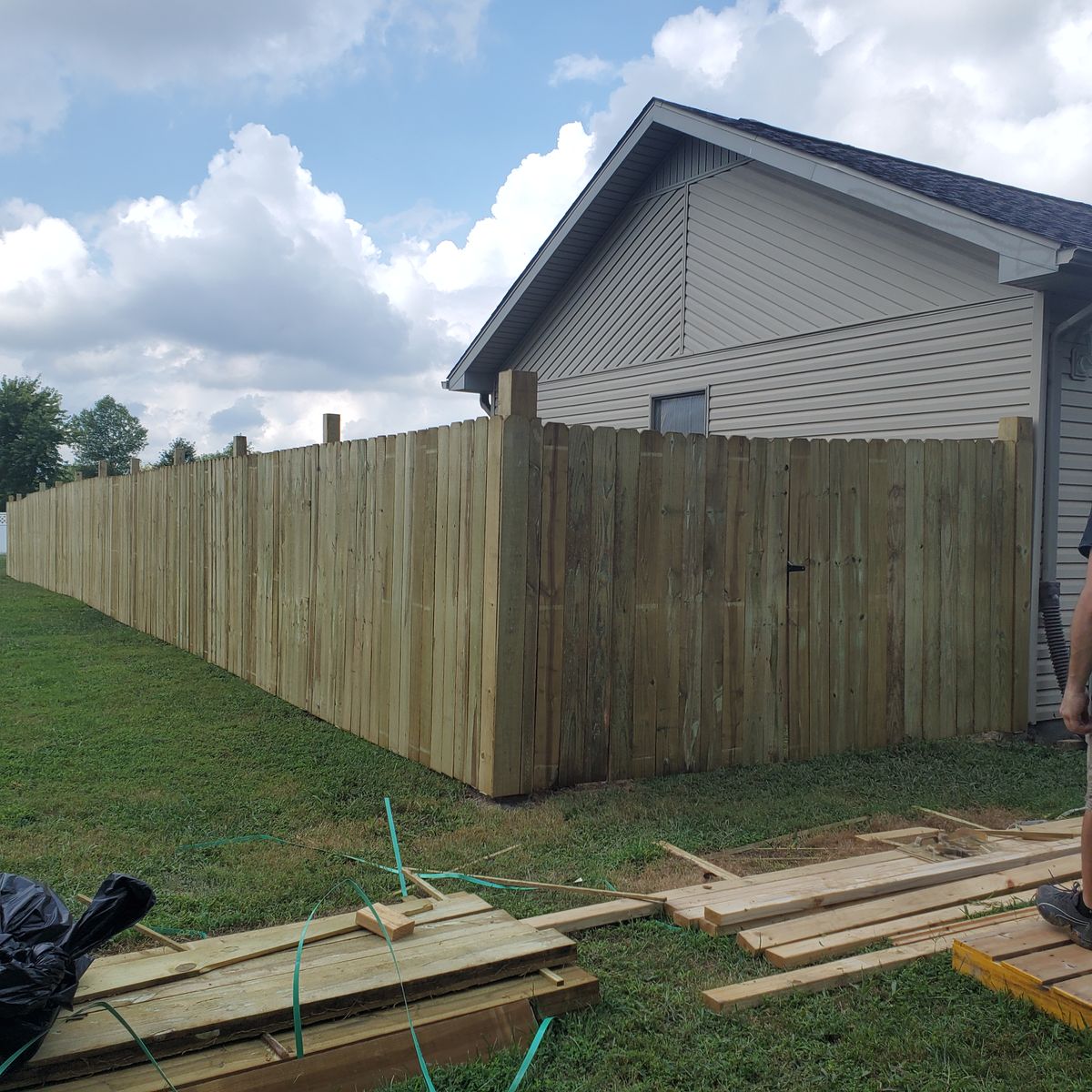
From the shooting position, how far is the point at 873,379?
910 cm

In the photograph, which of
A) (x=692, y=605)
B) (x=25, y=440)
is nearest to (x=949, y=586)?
(x=692, y=605)

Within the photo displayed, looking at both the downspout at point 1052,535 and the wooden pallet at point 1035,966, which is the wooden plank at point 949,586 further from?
the wooden pallet at point 1035,966

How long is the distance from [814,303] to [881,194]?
148 cm

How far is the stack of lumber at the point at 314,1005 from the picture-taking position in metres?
2.62

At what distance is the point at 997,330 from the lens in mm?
7926

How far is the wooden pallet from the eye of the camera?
314 cm

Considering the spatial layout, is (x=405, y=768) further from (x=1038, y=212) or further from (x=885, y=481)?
(x=1038, y=212)

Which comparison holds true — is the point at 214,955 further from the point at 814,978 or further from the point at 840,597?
the point at 840,597

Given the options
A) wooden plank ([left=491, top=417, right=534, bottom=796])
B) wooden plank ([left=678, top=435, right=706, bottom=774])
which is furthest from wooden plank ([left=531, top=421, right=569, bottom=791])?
wooden plank ([left=678, top=435, right=706, bottom=774])

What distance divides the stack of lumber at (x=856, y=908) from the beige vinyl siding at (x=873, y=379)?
4347 mm

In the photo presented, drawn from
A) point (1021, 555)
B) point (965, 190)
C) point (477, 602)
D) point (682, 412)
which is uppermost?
point (965, 190)

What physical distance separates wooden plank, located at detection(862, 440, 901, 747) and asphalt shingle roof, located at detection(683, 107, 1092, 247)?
2.00 m

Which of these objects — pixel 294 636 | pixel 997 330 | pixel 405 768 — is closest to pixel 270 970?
pixel 405 768

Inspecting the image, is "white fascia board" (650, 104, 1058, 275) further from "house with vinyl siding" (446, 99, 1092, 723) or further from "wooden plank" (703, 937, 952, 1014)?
"wooden plank" (703, 937, 952, 1014)
